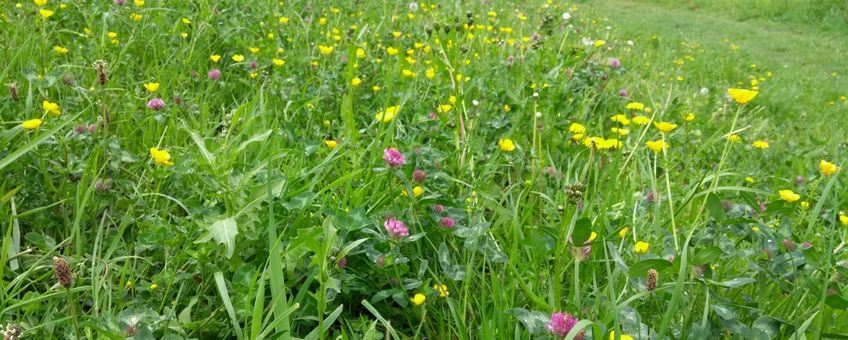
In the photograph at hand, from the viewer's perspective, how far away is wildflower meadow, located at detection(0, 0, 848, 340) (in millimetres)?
1154

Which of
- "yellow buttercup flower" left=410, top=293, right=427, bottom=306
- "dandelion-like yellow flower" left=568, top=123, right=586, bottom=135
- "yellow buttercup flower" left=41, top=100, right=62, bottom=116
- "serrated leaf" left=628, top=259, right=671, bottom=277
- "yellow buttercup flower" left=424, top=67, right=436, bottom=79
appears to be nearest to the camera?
"serrated leaf" left=628, top=259, right=671, bottom=277

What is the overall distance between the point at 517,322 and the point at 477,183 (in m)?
0.54

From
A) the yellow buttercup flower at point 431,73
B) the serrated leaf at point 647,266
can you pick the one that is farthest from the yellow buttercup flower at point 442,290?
the yellow buttercup flower at point 431,73

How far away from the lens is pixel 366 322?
126cm

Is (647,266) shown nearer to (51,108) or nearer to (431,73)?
(51,108)

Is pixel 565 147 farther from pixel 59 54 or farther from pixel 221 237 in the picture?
pixel 59 54

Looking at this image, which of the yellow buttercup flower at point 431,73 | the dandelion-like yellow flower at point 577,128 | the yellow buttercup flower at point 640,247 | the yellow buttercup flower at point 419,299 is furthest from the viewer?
the yellow buttercup flower at point 431,73

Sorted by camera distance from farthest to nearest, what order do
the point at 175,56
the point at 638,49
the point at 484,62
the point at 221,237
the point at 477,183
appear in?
the point at 638,49 < the point at 484,62 < the point at 175,56 < the point at 477,183 < the point at 221,237

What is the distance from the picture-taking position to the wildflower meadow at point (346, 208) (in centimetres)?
115

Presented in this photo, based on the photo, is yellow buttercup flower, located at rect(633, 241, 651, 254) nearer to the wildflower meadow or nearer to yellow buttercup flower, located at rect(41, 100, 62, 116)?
the wildflower meadow

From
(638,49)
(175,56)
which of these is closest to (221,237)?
(175,56)

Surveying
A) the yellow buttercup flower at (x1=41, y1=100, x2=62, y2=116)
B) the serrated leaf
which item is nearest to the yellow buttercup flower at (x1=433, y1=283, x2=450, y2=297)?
the serrated leaf

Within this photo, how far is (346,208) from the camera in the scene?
1.51m

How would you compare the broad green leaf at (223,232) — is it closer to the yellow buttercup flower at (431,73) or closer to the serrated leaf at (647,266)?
the serrated leaf at (647,266)
